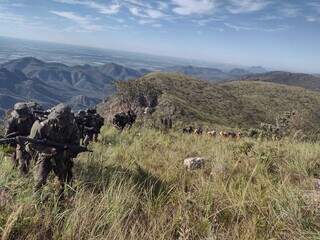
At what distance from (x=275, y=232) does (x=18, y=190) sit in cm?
258

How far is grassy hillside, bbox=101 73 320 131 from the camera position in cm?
8156

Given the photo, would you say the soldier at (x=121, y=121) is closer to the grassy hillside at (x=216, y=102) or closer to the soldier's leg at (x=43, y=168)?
the soldier's leg at (x=43, y=168)

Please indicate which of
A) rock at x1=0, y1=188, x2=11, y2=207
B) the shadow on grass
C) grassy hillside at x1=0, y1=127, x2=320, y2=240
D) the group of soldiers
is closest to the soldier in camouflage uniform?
the group of soldiers

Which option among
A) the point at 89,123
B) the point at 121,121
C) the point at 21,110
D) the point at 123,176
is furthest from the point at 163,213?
the point at 121,121

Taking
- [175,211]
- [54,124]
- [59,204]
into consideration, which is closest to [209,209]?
[175,211]

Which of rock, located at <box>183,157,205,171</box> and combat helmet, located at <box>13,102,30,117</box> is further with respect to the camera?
combat helmet, located at <box>13,102,30,117</box>

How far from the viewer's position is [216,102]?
9831 cm

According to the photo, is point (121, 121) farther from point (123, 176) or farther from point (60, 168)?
point (123, 176)

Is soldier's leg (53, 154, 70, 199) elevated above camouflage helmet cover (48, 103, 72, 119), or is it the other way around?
camouflage helmet cover (48, 103, 72, 119)

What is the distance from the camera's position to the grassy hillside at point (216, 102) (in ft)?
268

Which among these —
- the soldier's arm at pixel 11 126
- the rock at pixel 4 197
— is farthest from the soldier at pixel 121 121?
the rock at pixel 4 197

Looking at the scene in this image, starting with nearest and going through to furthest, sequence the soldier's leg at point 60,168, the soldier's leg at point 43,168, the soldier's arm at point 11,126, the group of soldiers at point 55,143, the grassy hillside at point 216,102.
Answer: the soldier's leg at point 43,168, the group of soldiers at point 55,143, the soldier's leg at point 60,168, the soldier's arm at point 11,126, the grassy hillside at point 216,102

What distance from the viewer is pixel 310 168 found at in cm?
772

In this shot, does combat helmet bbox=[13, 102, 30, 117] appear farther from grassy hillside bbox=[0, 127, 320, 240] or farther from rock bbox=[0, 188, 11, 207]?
rock bbox=[0, 188, 11, 207]
